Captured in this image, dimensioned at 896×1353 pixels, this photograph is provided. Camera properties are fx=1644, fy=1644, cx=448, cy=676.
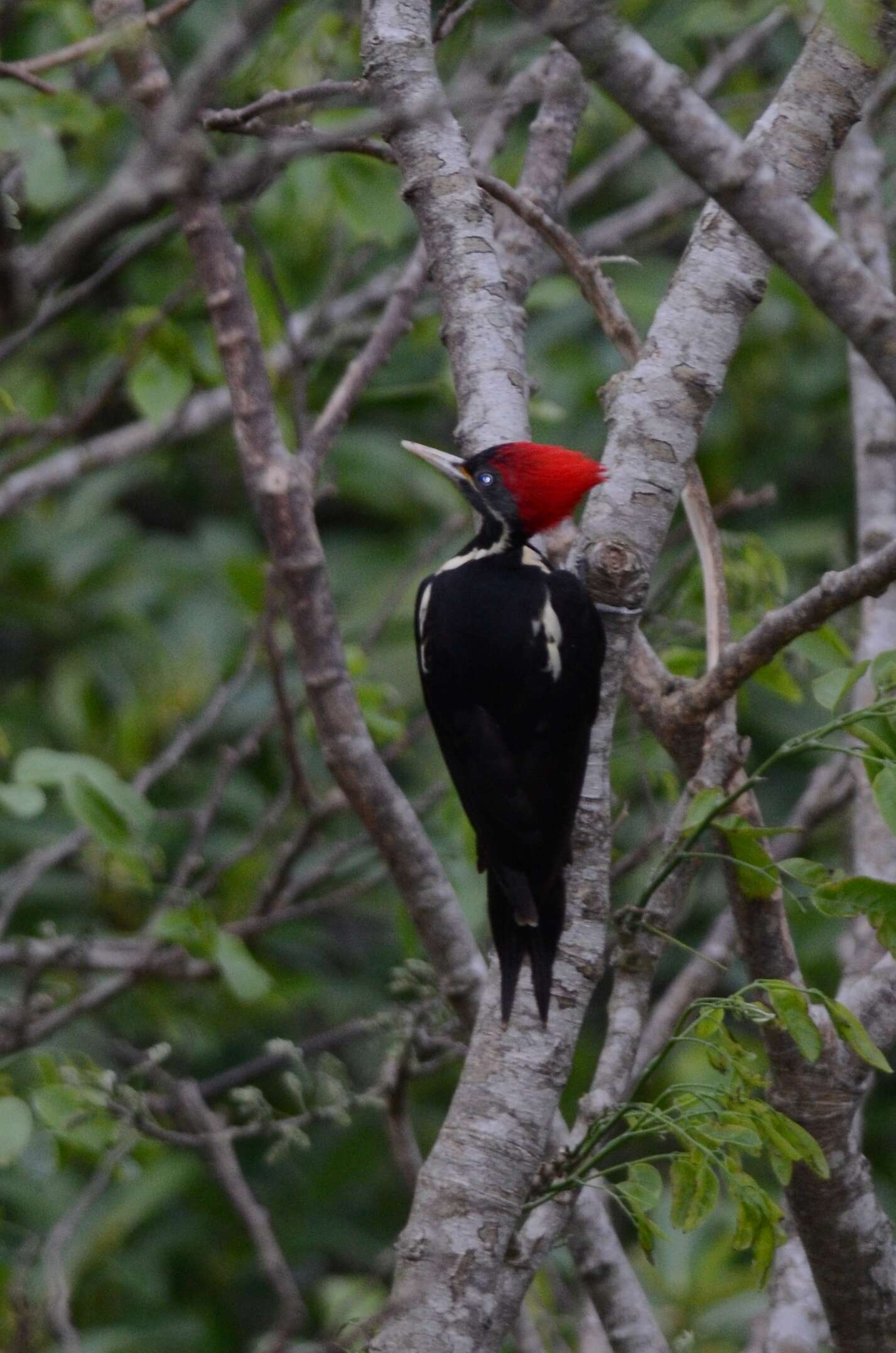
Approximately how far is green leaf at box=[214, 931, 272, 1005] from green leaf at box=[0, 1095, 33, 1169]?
0.56 meters

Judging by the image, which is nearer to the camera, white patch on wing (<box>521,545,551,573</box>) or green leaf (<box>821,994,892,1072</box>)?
green leaf (<box>821,994,892,1072</box>)

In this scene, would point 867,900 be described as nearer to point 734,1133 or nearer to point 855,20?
point 734,1133

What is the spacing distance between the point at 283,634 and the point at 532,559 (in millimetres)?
1801

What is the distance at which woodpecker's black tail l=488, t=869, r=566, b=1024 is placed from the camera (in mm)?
2172

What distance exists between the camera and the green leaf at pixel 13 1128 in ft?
8.38

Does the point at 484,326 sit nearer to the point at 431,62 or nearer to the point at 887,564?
the point at 431,62

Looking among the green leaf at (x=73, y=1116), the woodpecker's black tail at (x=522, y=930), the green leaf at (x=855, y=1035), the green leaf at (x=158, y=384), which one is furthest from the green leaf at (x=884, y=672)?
the green leaf at (x=158, y=384)

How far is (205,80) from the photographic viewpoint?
3.50 ft

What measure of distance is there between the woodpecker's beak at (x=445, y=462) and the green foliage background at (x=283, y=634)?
0.52m

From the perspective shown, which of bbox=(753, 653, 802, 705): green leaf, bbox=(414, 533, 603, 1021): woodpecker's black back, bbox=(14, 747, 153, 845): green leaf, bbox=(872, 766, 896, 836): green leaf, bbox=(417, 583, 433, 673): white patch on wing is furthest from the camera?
bbox=(14, 747, 153, 845): green leaf

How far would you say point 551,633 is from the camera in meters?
2.70

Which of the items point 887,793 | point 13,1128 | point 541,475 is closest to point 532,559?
point 541,475

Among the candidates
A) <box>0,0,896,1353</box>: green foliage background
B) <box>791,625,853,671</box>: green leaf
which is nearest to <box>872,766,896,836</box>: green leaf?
<box>791,625,853,671</box>: green leaf

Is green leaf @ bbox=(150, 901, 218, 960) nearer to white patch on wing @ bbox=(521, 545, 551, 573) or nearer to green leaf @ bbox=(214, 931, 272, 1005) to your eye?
green leaf @ bbox=(214, 931, 272, 1005)
